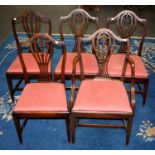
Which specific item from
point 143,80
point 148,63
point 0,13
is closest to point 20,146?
point 143,80

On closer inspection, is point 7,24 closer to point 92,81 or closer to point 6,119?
point 6,119

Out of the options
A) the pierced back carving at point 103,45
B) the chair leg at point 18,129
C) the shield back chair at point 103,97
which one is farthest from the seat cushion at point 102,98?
the chair leg at point 18,129

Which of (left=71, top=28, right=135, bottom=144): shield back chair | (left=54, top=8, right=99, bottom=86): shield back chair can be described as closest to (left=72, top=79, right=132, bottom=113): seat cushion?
(left=71, top=28, right=135, bottom=144): shield back chair

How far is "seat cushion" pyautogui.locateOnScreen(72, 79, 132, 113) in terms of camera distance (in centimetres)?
191

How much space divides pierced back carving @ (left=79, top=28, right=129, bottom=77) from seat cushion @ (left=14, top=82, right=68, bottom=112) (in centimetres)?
43

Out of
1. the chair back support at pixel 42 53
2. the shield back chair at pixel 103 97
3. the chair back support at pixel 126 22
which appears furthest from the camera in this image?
the chair back support at pixel 126 22

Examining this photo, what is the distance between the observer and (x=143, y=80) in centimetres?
239

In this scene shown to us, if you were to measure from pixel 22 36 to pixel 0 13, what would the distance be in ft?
7.06

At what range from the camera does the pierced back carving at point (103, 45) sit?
6.96ft

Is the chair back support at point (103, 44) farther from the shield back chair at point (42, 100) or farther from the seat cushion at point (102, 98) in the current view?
the shield back chair at point (42, 100)

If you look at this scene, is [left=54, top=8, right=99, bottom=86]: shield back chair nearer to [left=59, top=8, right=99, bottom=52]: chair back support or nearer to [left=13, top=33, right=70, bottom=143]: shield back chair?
[left=59, top=8, right=99, bottom=52]: chair back support

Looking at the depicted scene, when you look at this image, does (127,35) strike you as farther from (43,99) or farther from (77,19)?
(43,99)

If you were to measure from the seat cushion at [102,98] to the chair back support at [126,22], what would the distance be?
0.71 meters

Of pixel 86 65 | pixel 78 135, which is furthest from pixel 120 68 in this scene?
pixel 78 135
